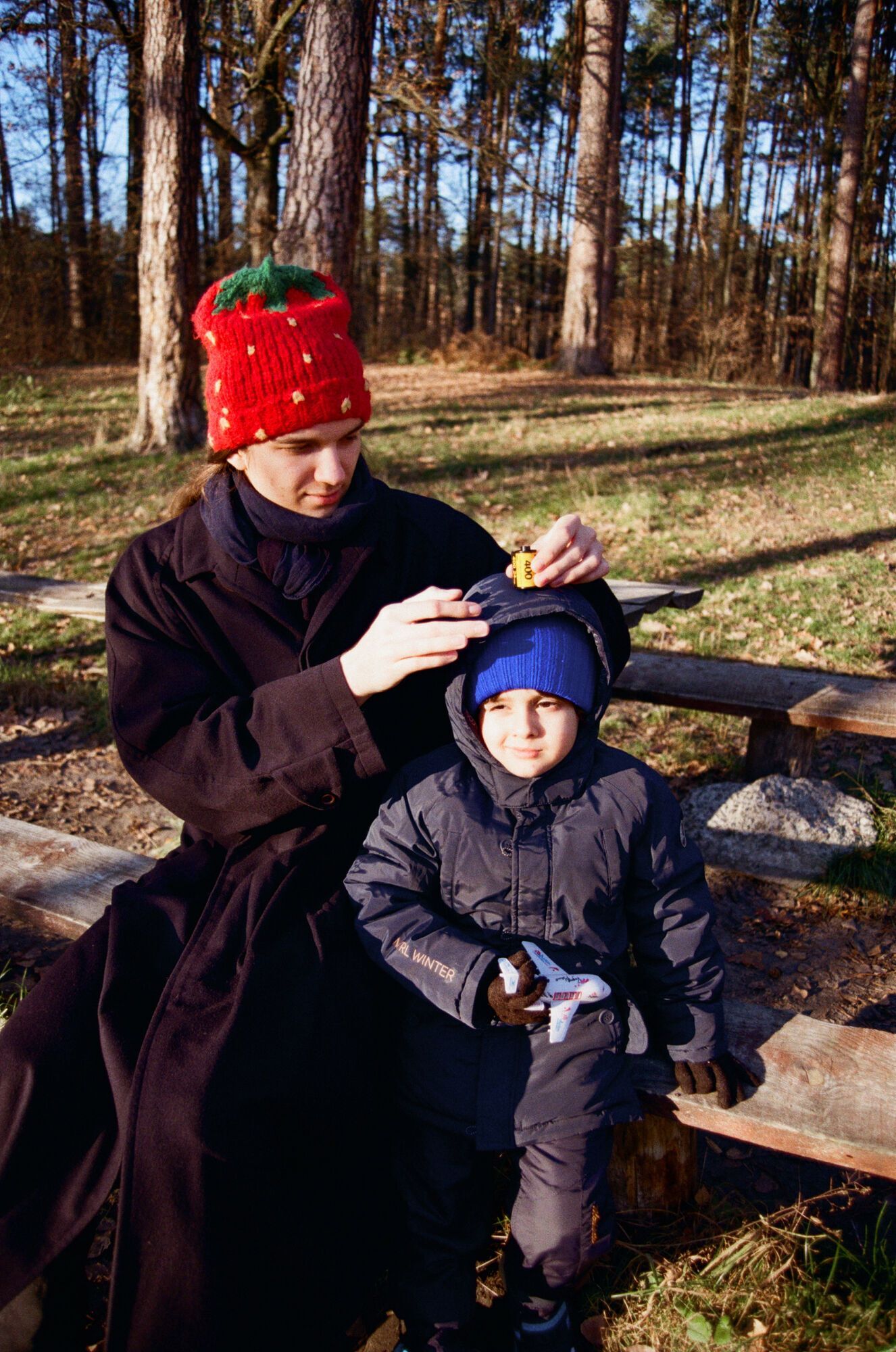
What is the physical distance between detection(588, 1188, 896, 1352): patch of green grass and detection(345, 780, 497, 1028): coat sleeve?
739mm

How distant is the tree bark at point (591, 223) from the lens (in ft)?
50.9

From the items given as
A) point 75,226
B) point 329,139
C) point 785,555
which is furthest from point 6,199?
point 785,555

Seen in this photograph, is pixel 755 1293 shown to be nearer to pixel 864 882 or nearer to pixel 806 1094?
pixel 806 1094

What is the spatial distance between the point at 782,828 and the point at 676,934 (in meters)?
1.95

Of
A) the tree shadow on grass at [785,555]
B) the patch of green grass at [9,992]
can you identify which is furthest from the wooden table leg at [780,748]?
the patch of green grass at [9,992]

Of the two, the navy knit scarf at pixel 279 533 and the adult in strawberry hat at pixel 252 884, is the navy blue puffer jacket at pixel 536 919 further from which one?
the navy knit scarf at pixel 279 533

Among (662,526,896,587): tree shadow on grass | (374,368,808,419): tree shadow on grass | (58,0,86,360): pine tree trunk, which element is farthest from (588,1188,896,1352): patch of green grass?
(58,0,86,360): pine tree trunk

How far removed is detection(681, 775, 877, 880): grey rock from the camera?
12.3 feet

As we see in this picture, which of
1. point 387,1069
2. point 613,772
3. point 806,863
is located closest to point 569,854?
point 613,772

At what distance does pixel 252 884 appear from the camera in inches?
82.7

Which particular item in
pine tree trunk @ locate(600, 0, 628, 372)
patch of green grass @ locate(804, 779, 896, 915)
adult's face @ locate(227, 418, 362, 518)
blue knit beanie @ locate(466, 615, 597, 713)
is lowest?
patch of green grass @ locate(804, 779, 896, 915)

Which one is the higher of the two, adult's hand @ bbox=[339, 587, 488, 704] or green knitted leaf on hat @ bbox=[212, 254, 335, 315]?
green knitted leaf on hat @ bbox=[212, 254, 335, 315]

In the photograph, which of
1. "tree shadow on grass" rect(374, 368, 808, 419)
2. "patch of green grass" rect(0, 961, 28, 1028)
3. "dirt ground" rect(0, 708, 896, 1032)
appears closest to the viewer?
"patch of green grass" rect(0, 961, 28, 1028)

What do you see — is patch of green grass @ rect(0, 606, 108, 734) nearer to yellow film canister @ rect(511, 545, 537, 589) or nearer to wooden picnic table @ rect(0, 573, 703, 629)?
wooden picnic table @ rect(0, 573, 703, 629)
